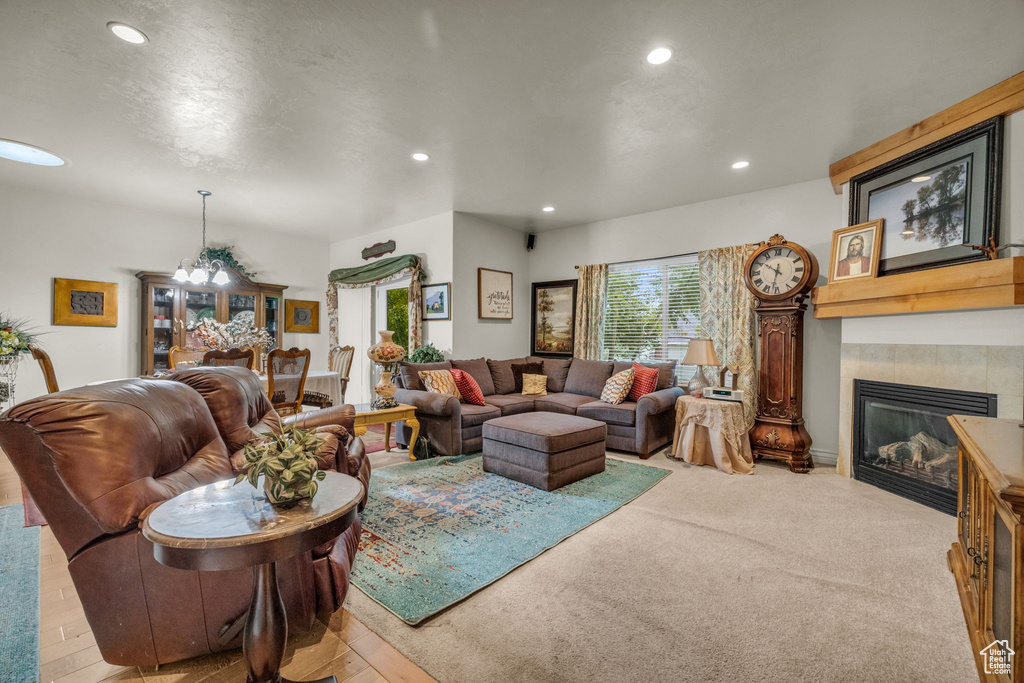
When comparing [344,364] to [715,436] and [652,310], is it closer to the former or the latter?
[652,310]

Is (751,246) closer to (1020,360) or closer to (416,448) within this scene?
(1020,360)

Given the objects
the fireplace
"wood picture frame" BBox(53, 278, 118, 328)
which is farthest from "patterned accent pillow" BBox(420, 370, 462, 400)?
"wood picture frame" BBox(53, 278, 118, 328)

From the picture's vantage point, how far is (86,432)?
1299 millimetres

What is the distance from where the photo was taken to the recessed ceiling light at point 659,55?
2225mm

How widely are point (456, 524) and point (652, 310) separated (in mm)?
3635

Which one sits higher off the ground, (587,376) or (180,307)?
(180,307)

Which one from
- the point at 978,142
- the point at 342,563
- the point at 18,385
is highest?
the point at 978,142

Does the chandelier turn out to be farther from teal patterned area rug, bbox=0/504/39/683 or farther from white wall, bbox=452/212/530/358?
white wall, bbox=452/212/530/358

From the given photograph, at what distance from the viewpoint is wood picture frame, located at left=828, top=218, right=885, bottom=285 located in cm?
337

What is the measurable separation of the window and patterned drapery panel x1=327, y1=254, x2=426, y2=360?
2.40m

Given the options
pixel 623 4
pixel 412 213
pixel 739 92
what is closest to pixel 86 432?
pixel 623 4

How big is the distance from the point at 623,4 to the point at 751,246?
3.19 meters

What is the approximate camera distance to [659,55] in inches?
89.2

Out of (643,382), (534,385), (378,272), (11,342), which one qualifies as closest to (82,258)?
(11,342)
